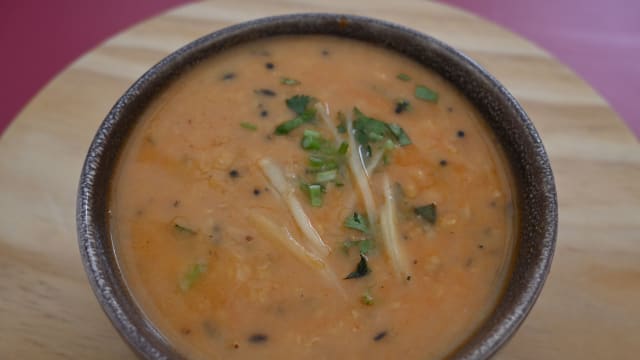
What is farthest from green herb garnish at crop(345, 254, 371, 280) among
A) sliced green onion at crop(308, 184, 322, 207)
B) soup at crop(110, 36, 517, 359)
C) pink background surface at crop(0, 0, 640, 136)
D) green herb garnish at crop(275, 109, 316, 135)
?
pink background surface at crop(0, 0, 640, 136)

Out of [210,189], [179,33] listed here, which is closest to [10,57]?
[179,33]

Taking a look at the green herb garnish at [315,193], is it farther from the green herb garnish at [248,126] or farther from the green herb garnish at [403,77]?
the green herb garnish at [403,77]

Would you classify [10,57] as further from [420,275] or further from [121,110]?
[420,275]

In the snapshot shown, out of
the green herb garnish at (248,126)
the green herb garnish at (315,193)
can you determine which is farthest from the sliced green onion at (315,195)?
the green herb garnish at (248,126)

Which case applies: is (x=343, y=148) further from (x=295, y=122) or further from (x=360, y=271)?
(x=360, y=271)

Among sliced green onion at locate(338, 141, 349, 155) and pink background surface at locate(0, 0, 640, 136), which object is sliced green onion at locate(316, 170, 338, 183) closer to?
sliced green onion at locate(338, 141, 349, 155)
